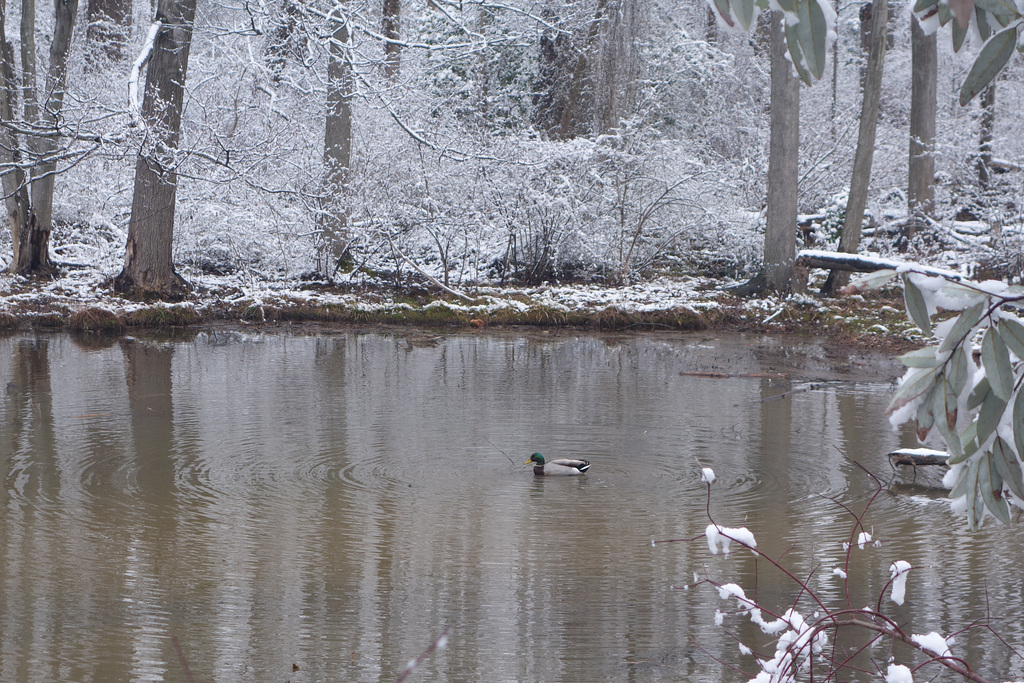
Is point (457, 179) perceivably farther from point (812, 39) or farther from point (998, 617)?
point (812, 39)

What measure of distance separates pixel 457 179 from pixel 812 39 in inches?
582

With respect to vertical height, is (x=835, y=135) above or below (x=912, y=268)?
above

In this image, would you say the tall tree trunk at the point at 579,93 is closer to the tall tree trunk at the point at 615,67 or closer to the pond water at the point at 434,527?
the tall tree trunk at the point at 615,67

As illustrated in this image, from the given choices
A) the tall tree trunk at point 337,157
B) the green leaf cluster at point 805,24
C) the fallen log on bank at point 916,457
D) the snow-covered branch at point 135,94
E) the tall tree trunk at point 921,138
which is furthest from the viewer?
the tall tree trunk at point 921,138

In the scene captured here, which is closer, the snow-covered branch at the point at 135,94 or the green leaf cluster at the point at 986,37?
the green leaf cluster at the point at 986,37

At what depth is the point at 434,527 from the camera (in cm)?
551

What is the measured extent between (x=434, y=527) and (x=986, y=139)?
1772cm

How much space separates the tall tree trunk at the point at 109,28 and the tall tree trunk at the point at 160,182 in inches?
183

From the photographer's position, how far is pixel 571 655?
13.0ft

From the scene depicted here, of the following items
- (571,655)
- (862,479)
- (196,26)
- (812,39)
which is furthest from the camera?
(196,26)

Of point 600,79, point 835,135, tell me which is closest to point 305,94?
point 600,79

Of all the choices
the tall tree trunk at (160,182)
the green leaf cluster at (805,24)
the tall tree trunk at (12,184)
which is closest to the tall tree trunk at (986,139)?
the tall tree trunk at (160,182)

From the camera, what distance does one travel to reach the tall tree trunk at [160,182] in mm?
14070

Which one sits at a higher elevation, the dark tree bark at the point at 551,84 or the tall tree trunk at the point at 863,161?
the dark tree bark at the point at 551,84
